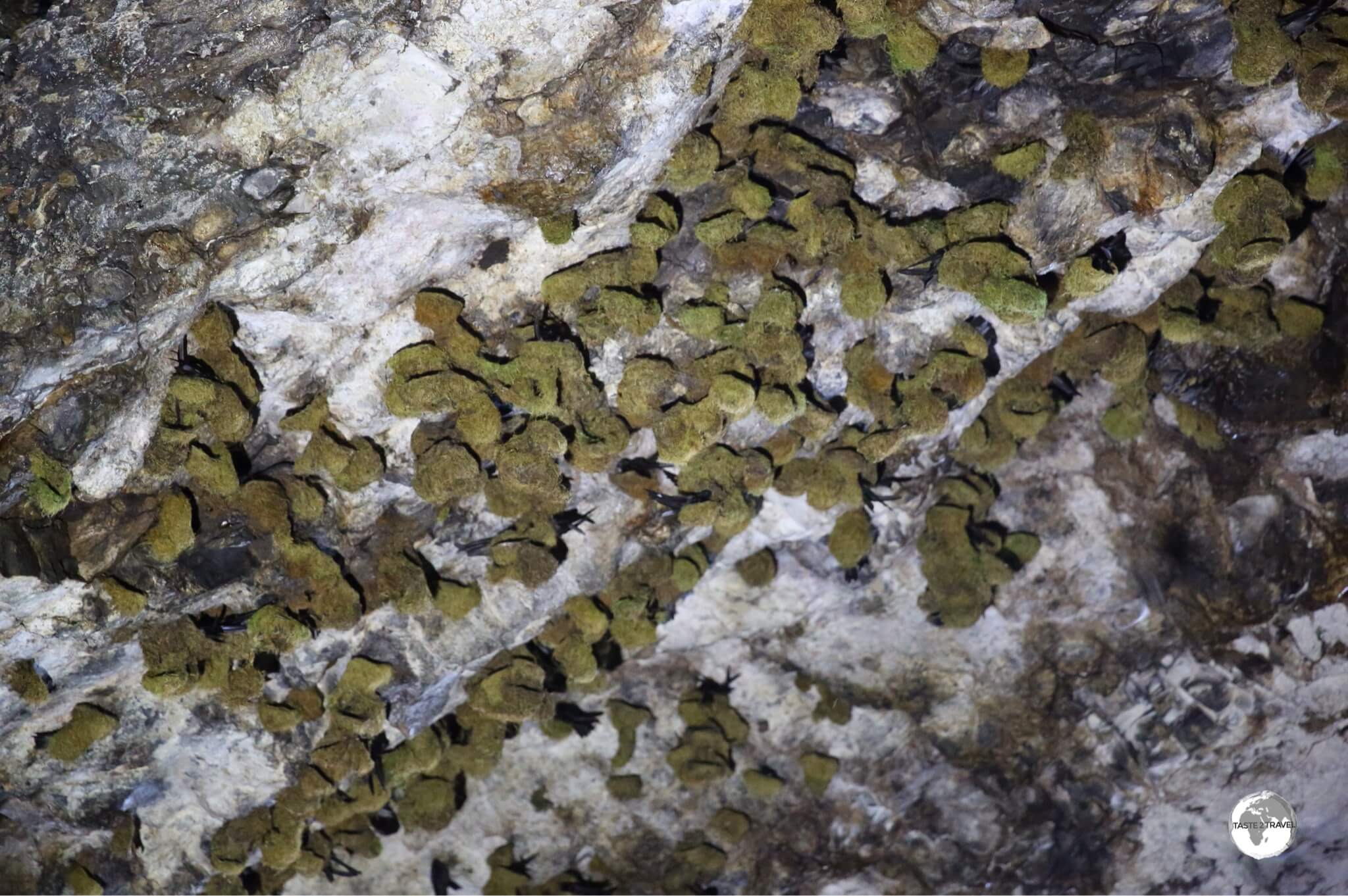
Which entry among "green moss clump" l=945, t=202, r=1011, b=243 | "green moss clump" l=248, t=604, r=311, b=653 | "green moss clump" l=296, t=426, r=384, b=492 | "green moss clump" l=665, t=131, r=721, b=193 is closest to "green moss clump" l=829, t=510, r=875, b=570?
"green moss clump" l=945, t=202, r=1011, b=243

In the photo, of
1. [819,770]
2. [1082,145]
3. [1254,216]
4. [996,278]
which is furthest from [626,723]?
[1254,216]

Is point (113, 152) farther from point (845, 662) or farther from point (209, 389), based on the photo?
point (845, 662)

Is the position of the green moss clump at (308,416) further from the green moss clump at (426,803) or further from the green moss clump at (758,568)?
the green moss clump at (426,803)

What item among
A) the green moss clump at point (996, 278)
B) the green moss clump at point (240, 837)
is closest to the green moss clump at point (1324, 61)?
the green moss clump at point (996, 278)

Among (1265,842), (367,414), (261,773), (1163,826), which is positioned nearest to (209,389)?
(367,414)

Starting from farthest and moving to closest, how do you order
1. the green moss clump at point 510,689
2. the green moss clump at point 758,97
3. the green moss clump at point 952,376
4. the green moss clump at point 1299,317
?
the green moss clump at point 510,689 < the green moss clump at point 1299,317 < the green moss clump at point 952,376 < the green moss clump at point 758,97

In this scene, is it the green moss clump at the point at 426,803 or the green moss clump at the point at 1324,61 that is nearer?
the green moss clump at the point at 1324,61

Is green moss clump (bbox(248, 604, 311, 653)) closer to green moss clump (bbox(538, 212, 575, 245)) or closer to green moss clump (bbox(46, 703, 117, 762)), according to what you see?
green moss clump (bbox(46, 703, 117, 762))
